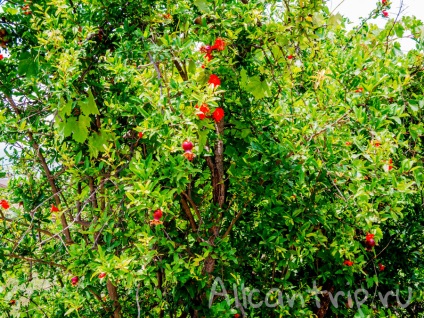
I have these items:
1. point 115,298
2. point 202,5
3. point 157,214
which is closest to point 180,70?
point 202,5

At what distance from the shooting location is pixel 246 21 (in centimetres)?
185

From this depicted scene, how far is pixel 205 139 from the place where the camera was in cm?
161

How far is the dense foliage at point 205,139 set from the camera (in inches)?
66.7

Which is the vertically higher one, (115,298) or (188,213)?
(188,213)

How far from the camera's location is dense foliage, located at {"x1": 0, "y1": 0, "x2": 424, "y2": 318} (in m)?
1.70

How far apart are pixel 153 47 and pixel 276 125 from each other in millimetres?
738

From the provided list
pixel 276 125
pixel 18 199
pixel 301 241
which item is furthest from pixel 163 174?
pixel 18 199

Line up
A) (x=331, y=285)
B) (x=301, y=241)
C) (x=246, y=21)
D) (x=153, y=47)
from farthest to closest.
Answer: (x=331, y=285)
(x=301, y=241)
(x=246, y=21)
(x=153, y=47)

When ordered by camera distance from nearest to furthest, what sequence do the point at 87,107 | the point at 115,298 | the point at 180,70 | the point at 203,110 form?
the point at 203,110, the point at 87,107, the point at 180,70, the point at 115,298

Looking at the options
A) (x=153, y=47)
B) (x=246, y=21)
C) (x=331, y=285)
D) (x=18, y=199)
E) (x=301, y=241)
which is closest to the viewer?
(x=153, y=47)

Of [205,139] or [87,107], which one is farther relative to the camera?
[87,107]

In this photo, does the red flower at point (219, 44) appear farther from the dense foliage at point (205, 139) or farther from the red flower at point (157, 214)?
the red flower at point (157, 214)

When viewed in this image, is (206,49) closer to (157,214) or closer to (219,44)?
(219,44)

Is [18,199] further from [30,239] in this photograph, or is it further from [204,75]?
[204,75]
